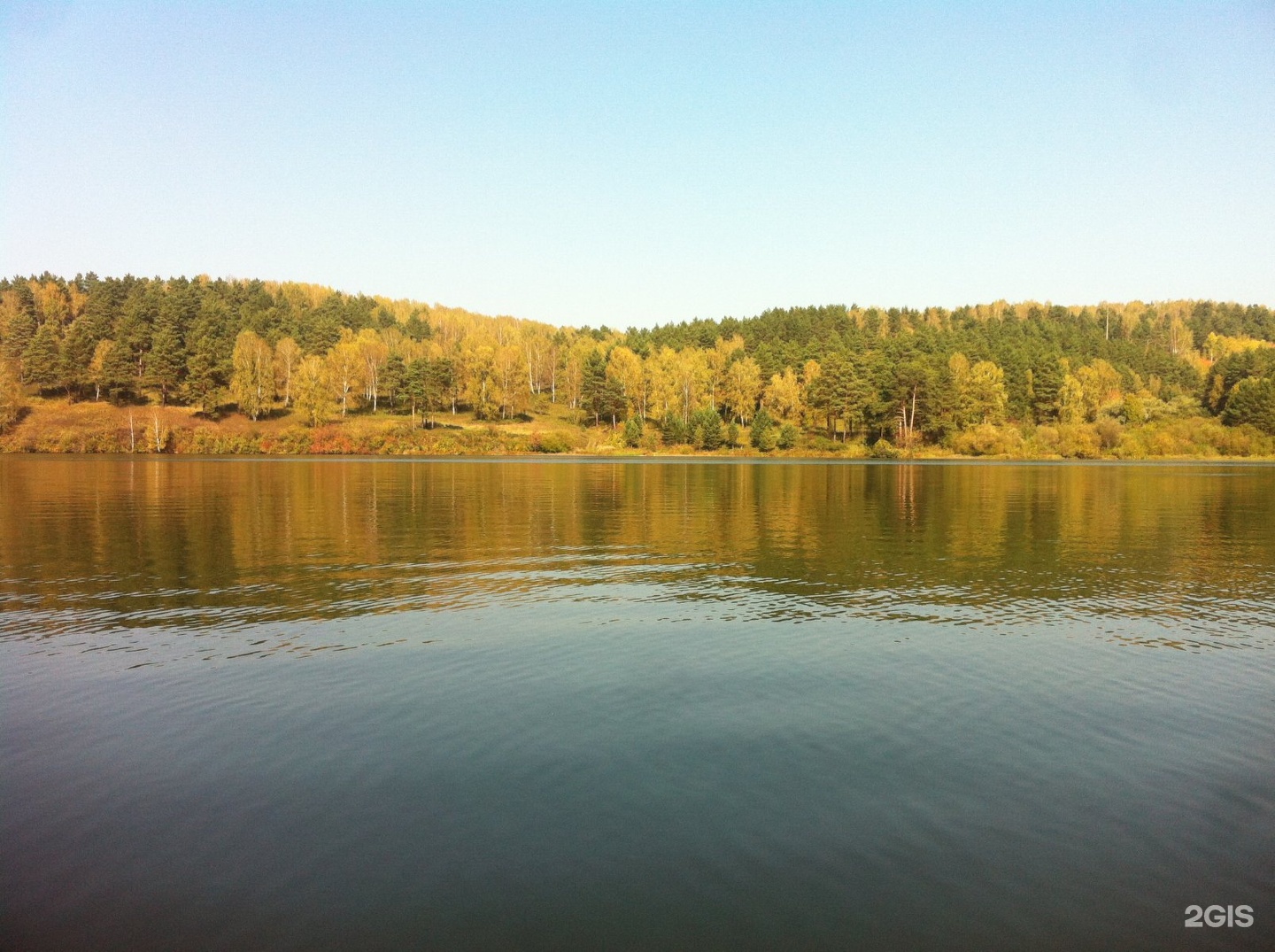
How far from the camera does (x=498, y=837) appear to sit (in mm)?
11250

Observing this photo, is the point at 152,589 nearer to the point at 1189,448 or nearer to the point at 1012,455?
the point at 1012,455

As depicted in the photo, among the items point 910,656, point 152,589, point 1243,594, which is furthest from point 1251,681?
point 152,589

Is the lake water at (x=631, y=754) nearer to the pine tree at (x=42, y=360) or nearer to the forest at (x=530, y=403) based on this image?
the forest at (x=530, y=403)

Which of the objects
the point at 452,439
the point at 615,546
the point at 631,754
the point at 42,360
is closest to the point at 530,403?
the point at 452,439

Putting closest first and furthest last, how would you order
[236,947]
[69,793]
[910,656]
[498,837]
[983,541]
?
[236,947]
[498,837]
[69,793]
[910,656]
[983,541]

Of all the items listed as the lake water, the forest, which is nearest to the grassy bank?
the forest

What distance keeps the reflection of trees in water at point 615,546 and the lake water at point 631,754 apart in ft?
1.41

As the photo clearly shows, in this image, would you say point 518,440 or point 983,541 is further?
point 518,440

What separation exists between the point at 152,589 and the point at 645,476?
7193 cm

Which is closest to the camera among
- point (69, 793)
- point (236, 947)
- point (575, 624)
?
point (236, 947)

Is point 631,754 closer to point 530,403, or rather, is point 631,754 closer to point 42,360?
point 530,403

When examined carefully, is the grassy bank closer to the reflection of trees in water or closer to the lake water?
the reflection of trees in water

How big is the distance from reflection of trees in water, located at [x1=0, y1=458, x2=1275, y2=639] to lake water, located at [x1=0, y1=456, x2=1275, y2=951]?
1.41ft

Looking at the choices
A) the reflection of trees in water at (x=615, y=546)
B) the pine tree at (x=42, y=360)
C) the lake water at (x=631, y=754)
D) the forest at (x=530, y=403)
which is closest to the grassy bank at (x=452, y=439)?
the forest at (x=530, y=403)
